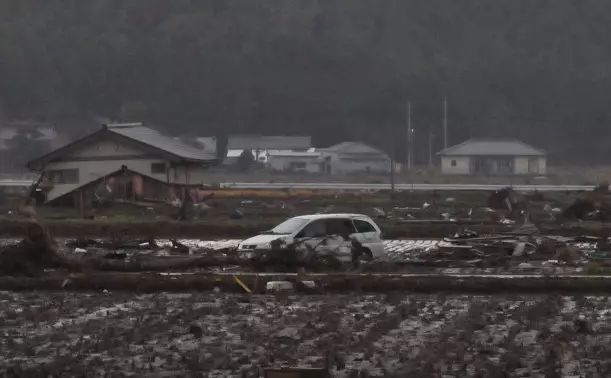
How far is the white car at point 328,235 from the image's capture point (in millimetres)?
22781

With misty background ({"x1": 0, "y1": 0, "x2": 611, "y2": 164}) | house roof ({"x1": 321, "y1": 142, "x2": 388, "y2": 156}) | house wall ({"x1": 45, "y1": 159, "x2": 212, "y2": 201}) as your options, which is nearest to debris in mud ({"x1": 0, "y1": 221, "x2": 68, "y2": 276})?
house wall ({"x1": 45, "y1": 159, "x2": 212, "y2": 201})

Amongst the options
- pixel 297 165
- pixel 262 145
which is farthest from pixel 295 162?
pixel 262 145

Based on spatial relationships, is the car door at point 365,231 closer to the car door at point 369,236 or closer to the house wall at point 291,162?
the car door at point 369,236

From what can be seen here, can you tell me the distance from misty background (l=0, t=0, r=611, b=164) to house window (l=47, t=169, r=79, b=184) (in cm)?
A: 3161

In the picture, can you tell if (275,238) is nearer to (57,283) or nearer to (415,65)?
(57,283)

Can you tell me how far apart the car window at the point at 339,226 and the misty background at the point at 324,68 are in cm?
5478

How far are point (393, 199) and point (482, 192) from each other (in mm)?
5339

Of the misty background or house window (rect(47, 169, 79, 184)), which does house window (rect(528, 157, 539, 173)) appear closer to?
the misty background

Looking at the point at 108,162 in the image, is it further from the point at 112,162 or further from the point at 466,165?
the point at 466,165

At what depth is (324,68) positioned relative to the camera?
109 metres

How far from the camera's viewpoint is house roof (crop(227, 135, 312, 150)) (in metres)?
88.8

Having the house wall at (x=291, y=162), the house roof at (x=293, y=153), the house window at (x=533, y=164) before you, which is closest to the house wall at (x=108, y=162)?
the house wall at (x=291, y=162)

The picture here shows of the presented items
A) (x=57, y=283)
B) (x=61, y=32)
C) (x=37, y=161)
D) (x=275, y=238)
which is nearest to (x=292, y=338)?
(x=57, y=283)

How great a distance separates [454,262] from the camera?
2370 cm
